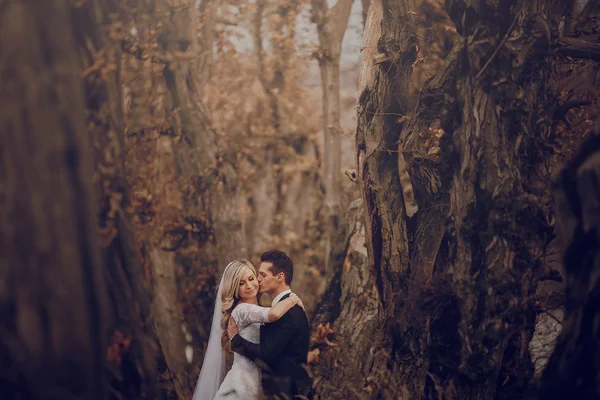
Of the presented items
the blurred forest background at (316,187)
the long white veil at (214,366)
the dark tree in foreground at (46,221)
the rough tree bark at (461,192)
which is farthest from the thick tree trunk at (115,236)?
the rough tree bark at (461,192)

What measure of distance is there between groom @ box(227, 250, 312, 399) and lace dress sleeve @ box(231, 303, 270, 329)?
0.25 feet

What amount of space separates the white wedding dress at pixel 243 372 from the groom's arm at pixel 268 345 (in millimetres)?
52

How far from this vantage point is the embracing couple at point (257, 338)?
160 inches

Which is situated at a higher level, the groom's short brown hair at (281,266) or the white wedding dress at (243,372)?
the groom's short brown hair at (281,266)

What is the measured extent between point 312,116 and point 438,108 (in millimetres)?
3055

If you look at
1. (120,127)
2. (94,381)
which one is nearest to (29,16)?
(120,127)

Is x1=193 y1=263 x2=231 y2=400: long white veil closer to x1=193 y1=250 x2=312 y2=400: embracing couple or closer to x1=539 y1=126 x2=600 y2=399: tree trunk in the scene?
x1=193 y1=250 x2=312 y2=400: embracing couple

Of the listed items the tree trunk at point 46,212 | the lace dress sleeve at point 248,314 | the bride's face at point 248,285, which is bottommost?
the lace dress sleeve at point 248,314

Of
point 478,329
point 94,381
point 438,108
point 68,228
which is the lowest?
point 478,329

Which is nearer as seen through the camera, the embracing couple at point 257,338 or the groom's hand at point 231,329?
the embracing couple at point 257,338

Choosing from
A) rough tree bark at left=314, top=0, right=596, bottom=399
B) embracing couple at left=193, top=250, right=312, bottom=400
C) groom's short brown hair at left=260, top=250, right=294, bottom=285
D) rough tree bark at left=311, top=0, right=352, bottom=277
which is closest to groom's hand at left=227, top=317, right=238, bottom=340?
embracing couple at left=193, top=250, right=312, bottom=400

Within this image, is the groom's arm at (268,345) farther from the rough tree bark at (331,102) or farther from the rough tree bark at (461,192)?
the rough tree bark at (331,102)

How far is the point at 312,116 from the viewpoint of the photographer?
7664 millimetres

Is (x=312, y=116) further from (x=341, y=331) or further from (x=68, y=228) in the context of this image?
(x=68, y=228)
